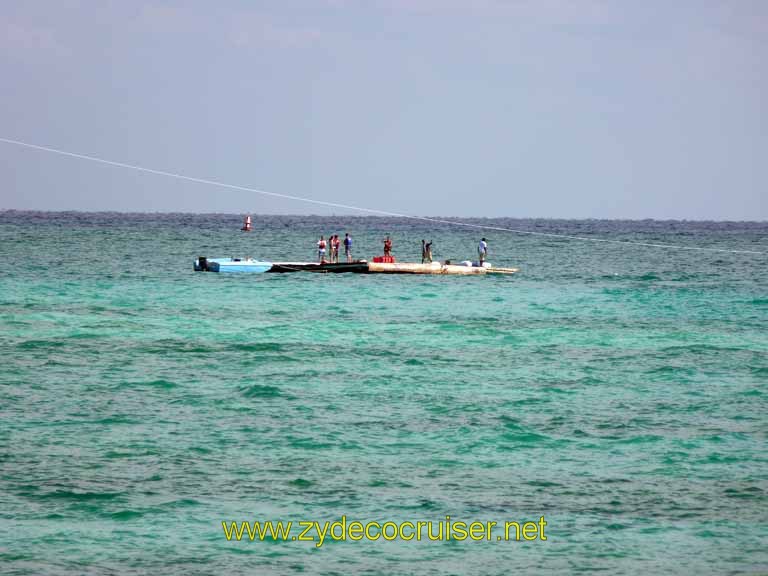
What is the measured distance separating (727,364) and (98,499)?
1677 cm

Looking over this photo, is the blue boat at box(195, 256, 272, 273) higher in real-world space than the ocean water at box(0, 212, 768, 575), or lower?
higher

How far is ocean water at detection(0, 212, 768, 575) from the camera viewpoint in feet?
40.6

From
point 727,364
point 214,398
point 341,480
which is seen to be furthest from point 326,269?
point 341,480

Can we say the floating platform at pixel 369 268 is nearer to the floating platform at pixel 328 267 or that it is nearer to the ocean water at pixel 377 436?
the floating platform at pixel 328 267

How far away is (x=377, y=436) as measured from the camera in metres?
17.3

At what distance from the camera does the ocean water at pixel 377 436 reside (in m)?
12.4

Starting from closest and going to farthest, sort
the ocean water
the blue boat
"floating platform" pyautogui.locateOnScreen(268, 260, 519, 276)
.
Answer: the ocean water
the blue boat
"floating platform" pyautogui.locateOnScreen(268, 260, 519, 276)

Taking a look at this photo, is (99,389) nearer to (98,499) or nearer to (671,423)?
(98,499)

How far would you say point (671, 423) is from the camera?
1877 cm

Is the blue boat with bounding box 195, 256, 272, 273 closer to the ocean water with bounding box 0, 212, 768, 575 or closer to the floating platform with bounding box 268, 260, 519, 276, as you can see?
the floating platform with bounding box 268, 260, 519, 276

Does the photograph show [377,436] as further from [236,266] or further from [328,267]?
[328,267]

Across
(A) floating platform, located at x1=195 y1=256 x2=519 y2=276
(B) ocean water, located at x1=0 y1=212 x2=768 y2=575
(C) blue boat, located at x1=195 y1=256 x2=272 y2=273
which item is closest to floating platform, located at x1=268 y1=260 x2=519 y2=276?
(A) floating platform, located at x1=195 y1=256 x2=519 y2=276

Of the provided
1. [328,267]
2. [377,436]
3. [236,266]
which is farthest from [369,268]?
[377,436]

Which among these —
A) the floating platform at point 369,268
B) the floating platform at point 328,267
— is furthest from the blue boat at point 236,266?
the floating platform at point 369,268
